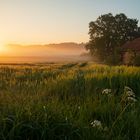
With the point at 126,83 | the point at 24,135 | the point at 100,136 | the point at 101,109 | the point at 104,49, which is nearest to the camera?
the point at 24,135

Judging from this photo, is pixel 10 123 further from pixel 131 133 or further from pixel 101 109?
pixel 101 109

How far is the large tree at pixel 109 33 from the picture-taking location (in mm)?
83562

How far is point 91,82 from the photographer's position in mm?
12484

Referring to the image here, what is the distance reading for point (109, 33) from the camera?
8488 centimetres

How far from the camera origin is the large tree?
274 ft

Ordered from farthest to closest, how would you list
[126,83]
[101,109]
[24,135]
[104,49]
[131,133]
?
[104,49] < [126,83] < [101,109] < [131,133] < [24,135]

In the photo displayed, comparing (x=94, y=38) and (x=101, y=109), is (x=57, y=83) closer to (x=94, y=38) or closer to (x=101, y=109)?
(x=101, y=109)

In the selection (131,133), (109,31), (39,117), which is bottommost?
(131,133)

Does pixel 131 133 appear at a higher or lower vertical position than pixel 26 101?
lower

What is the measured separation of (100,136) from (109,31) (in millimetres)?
80101

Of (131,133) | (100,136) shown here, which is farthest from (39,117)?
(131,133)

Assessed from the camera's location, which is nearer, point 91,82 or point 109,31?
point 91,82

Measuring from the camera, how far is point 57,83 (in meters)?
12.7

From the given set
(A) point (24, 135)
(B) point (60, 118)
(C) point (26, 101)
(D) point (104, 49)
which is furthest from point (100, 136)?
(D) point (104, 49)
